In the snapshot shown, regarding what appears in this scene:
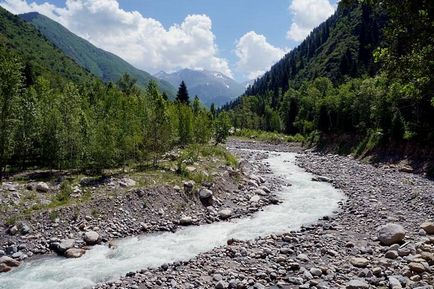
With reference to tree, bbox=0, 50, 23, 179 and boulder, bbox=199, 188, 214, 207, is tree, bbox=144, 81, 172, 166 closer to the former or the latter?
boulder, bbox=199, 188, 214, 207

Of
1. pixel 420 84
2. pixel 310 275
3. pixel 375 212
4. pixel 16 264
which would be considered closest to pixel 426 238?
pixel 375 212

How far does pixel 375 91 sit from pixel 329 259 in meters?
56.4

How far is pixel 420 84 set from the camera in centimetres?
1195

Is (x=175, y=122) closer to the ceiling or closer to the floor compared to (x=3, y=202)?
closer to the ceiling

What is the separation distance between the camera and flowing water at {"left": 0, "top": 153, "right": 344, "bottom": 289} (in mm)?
17484

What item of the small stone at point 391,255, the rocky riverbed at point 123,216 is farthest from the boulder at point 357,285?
the rocky riverbed at point 123,216

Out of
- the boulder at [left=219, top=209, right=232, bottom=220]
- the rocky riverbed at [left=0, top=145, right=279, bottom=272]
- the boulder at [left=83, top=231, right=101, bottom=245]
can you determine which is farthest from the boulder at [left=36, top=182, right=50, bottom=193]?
the boulder at [left=219, top=209, right=232, bottom=220]

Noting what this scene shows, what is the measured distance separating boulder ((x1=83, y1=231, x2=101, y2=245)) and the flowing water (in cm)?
59

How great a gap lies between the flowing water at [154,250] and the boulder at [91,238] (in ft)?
1.92

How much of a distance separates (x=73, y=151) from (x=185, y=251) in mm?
18056

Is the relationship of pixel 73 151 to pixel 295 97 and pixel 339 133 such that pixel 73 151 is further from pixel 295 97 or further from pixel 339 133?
pixel 295 97

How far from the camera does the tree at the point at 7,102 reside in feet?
94.8

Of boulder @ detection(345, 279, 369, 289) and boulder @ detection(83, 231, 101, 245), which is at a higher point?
boulder @ detection(345, 279, 369, 289)

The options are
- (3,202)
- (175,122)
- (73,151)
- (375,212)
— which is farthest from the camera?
(175,122)
